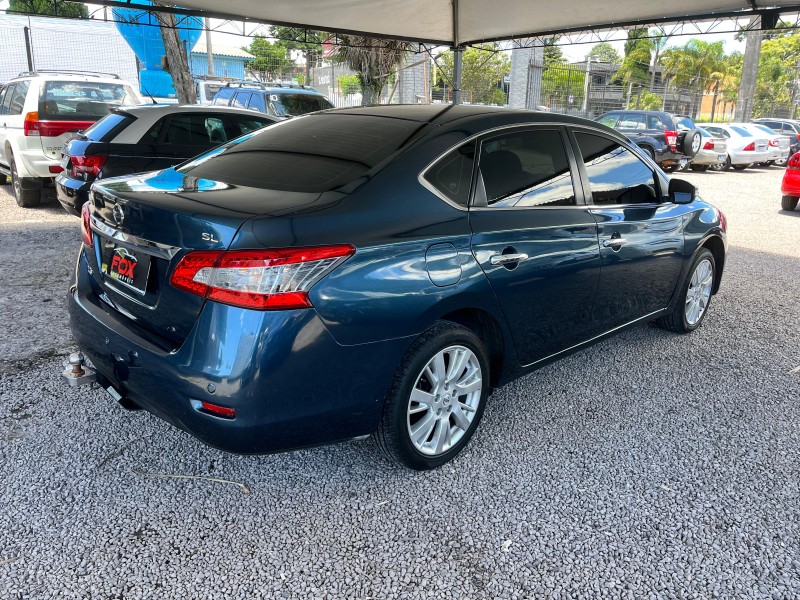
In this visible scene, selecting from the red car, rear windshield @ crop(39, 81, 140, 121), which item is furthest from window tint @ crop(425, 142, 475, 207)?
the red car

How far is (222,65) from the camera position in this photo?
45938 mm

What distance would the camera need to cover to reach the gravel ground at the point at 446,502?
234 centimetres

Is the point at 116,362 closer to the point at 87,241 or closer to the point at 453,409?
the point at 87,241

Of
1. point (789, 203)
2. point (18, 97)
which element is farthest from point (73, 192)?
point (789, 203)

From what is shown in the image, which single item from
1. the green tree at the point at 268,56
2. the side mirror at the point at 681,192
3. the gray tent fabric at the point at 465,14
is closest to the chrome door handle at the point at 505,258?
the side mirror at the point at 681,192

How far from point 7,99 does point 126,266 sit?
903 centimetres

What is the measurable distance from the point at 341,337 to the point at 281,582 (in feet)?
2.94

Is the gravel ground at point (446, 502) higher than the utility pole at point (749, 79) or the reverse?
the reverse

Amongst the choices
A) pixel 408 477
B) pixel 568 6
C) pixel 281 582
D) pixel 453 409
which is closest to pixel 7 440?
pixel 281 582

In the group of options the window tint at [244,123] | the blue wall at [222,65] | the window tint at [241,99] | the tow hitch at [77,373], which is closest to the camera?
the tow hitch at [77,373]

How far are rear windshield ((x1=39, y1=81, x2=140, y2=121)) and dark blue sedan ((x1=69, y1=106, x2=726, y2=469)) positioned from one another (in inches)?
257

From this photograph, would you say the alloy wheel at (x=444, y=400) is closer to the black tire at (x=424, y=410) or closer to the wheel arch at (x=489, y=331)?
the black tire at (x=424, y=410)

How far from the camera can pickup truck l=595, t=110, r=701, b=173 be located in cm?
1703

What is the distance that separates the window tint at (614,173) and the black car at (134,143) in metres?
5.03
